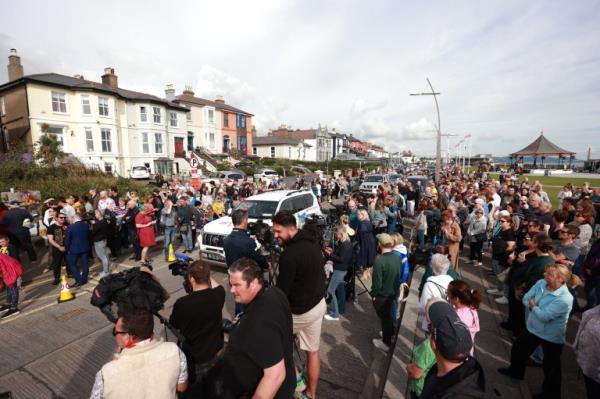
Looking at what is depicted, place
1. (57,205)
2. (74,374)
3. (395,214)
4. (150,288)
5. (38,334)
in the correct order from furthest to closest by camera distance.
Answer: (395,214), (57,205), (38,334), (74,374), (150,288)

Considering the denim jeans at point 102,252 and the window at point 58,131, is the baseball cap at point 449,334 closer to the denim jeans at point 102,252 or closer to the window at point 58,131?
the denim jeans at point 102,252

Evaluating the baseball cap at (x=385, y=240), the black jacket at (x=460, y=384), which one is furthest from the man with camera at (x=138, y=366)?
the baseball cap at (x=385, y=240)

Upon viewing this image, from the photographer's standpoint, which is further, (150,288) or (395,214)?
(395,214)

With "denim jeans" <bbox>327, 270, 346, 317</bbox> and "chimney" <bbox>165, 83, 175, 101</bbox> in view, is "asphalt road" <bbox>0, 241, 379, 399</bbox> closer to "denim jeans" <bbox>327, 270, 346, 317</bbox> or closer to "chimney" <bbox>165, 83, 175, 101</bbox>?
"denim jeans" <bbox>327, 270, 346, 317</bbox>

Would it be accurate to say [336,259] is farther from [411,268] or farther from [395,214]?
[395,214]

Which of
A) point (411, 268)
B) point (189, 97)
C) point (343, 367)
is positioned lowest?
point (343, 367)

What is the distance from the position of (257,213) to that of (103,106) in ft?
87.5

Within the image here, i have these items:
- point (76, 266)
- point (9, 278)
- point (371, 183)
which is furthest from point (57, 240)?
point (371, 183)

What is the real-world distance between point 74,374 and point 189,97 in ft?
135

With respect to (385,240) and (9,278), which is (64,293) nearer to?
(9,278)

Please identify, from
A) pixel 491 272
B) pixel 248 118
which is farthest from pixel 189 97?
pixel 491 272

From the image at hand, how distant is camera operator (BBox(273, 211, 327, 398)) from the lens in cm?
326

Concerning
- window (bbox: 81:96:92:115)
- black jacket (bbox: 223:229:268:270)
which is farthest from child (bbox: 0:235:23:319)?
window (bbox: 81:96:92:115)

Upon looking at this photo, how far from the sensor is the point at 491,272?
7.59 m
